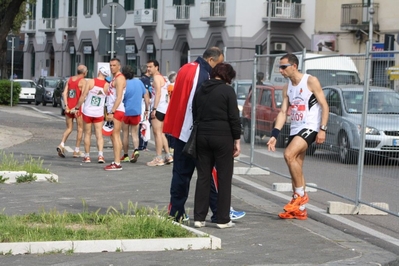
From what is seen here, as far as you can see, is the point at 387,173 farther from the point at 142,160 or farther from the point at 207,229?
the point at 142,160

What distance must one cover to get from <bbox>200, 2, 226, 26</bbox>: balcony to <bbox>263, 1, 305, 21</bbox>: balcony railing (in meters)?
2.38

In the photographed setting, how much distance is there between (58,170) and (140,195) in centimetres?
360

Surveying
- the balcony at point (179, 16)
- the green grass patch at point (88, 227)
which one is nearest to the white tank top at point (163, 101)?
the green grass patch at point (88, 227)

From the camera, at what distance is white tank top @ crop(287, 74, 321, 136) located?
1061 centimetres

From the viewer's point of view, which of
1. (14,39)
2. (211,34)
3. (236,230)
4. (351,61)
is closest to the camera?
(236,230)

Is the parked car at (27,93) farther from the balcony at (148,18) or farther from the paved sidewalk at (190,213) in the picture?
the paved sidewalk at (190,213)

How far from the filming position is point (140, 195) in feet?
40.7

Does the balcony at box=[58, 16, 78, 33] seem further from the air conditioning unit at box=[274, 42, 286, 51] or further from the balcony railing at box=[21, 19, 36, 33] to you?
the air conditioning unit at box=[274, 42, 286, 51]

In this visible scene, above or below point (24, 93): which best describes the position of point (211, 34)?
above

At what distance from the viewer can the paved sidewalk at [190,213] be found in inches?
313

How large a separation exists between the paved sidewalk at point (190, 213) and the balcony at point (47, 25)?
55.5 meters

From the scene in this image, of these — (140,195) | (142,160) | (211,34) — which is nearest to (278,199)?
(140,195)

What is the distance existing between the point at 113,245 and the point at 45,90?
43.7 m

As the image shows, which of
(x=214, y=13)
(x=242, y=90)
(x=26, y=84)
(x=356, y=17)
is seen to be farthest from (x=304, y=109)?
(x=26, y=84)
